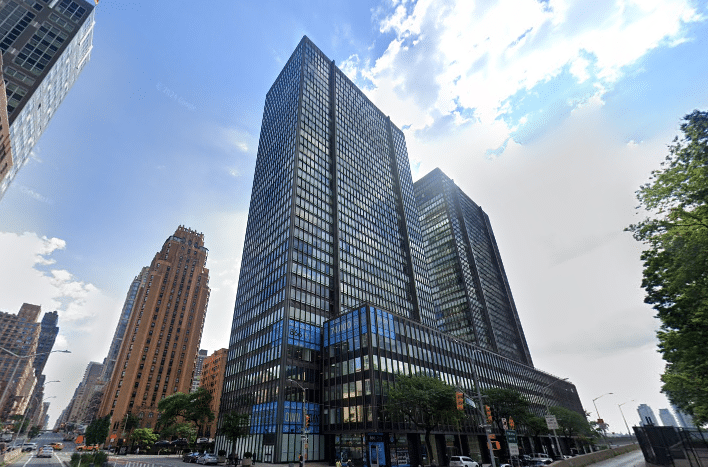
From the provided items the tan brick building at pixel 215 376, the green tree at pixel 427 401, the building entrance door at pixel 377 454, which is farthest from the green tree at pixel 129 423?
the green tree at pixel 427 401

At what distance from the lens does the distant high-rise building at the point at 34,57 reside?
61.2 metres

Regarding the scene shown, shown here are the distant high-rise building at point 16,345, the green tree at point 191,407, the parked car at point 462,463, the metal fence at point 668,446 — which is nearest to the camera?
the metal fence at point 668,446

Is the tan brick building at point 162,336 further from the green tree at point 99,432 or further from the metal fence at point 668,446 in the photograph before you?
the metal fence at point 668,446

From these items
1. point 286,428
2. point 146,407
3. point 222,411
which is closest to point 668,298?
point 286,428

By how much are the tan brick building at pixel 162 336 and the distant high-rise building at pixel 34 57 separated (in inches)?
2623

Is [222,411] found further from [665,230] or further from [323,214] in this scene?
[665,230]

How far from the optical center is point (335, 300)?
74.2 meters

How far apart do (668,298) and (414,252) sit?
8867 cm

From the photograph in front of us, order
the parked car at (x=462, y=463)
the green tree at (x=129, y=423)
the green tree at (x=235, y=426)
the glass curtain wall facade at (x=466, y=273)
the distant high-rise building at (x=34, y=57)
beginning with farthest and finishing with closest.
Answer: the glass curtain wall facade at (x=466, y=273) → the green tree at (x=129, y=423) → the distant high-rise building at (x=34, y=57) → the green tree at (x=235, y=426) → the parked car at (x=462, y=463)

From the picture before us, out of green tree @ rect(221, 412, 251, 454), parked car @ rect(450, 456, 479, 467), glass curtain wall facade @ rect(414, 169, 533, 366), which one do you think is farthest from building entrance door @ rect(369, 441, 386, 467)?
glass curtain wall facade @ rect(414, 169, 533, 366)

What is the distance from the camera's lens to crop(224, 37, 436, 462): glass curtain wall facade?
59.9 metres

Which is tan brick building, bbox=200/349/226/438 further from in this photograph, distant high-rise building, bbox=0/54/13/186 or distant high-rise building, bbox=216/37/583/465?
distant high-rise building, bbox=0/54/13/186

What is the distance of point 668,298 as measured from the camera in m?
21.7

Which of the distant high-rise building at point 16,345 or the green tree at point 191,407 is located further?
the distant high-rise building at point 16,345
